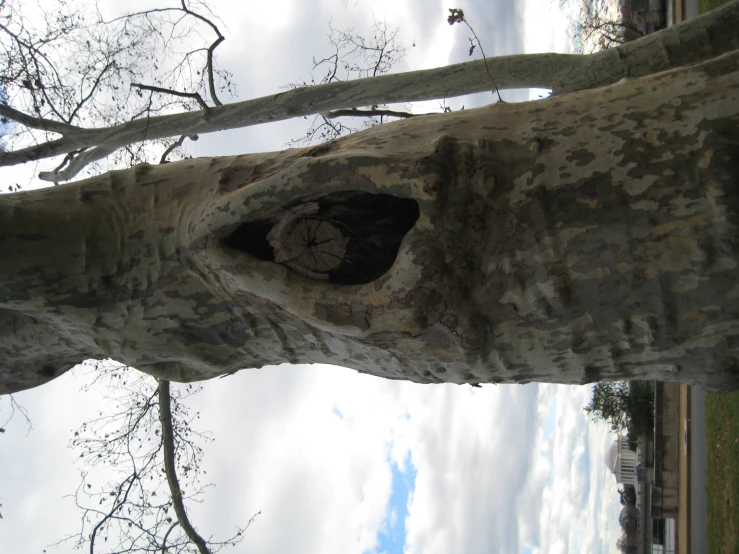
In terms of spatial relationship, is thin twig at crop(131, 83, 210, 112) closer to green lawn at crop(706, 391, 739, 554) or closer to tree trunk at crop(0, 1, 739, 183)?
tree trunk at crop(0, 1, 739, 183)

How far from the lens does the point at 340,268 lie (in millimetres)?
3148

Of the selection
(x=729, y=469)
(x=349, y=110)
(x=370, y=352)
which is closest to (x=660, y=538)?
(x=729, y=469)

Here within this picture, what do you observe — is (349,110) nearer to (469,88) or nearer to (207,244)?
(469,88)

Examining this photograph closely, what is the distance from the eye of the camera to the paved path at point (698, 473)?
12.0 metres

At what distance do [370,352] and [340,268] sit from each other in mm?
499

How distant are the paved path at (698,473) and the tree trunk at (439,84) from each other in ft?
34.8

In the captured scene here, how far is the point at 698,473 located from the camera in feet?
43.2

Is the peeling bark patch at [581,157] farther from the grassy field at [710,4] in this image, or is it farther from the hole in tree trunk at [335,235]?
the grassy field at [710,4]

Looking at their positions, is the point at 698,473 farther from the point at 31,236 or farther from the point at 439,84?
the point at 31,236

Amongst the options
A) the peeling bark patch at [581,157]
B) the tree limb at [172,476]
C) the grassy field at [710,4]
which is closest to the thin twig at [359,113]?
the tree limb at [172,476]

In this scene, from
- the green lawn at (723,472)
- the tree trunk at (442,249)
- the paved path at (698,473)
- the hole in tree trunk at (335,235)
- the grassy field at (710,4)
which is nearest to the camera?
the tree trunk at (442,249)

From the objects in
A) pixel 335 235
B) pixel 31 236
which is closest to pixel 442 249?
pixel 335 235

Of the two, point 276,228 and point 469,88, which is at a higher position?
point 469,88

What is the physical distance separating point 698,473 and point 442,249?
13.8m
